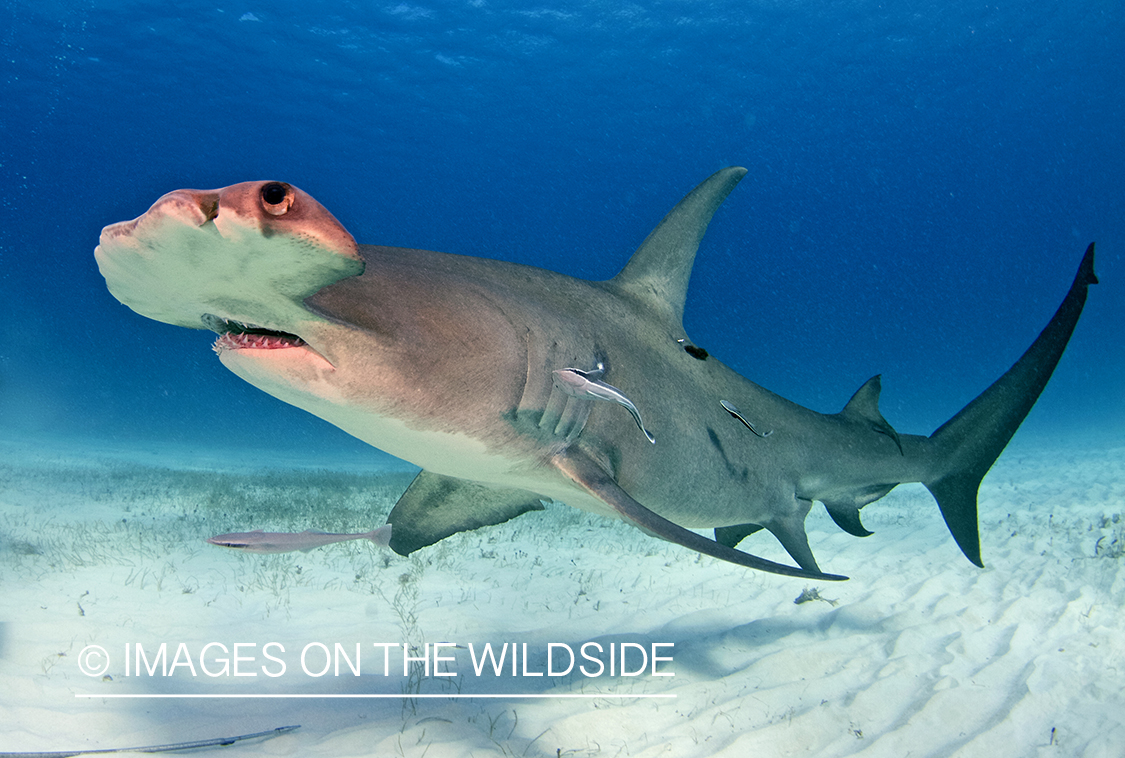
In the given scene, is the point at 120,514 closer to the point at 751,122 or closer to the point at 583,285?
the point at 583,285

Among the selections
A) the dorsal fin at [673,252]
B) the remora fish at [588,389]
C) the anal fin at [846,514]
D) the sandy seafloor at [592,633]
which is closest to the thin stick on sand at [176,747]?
the sandy seafloor at [592,633]

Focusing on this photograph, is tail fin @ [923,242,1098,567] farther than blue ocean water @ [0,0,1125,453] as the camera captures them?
No

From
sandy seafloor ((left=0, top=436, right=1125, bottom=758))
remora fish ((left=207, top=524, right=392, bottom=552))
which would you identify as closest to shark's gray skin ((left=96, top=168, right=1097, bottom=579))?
remora fish ((left=207, top=524, right=392, bottom=552))

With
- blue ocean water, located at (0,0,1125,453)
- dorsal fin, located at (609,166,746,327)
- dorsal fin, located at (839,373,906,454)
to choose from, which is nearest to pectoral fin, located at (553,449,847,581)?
dorsal fin, located at (609,166,746,327)

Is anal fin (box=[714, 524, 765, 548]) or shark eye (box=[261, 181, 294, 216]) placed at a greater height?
shark eye (box=[261, 181, 294, 216])

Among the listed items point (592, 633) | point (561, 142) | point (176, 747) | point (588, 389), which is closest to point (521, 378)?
point (588, 389)

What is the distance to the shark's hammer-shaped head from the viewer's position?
1314 millimetres

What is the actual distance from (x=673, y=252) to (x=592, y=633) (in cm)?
334

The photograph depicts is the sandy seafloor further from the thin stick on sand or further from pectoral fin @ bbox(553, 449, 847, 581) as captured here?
pectoral fin @ bbox(553, 449, 847, 581)

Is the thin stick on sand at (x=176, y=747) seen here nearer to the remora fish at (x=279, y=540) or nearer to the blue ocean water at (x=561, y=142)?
the remora fish at (x=279, y=540)

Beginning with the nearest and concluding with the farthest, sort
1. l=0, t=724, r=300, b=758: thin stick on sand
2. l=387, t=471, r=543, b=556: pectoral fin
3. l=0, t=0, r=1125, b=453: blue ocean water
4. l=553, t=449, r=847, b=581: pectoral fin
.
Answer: l=553, t=449, r=847, b=581: pectoral fin, l=0, t=724, r=300, b=758: thin stick on sand, l=387, t=471, r=543, b=556: pectoral fin, l=0, t=0, r=1125, b=453: blue ocean water

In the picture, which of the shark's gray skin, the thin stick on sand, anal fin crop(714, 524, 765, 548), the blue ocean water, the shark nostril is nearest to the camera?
the shark nostril

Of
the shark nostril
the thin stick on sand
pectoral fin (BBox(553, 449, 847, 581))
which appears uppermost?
the shark nostril

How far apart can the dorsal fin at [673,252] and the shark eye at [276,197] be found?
279 centimetres
